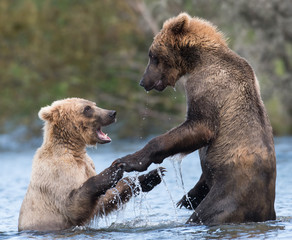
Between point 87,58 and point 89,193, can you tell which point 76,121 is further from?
point 87,58

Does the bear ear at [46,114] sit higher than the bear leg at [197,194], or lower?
higher

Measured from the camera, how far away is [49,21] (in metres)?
29.8

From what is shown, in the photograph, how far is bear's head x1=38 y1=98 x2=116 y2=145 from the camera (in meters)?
6.94

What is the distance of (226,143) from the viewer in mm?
6055

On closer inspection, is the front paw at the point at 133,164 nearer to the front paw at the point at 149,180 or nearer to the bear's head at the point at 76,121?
the front paw at the point at 149,180

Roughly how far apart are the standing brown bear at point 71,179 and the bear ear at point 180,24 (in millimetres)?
1258

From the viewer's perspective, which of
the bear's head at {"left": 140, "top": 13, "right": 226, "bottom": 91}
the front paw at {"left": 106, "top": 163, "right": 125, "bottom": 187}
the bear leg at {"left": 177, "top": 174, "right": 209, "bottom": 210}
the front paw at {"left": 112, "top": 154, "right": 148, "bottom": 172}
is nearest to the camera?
the front paw at {"left": 112, "top": 154, "right": 148, "bottom": 172}

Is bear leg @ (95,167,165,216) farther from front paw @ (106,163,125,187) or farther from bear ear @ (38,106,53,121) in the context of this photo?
bear ear @ (38,106,53,121)

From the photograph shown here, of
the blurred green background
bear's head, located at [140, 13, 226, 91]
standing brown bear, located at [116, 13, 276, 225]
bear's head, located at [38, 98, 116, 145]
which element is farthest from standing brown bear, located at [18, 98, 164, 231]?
the blurred green background

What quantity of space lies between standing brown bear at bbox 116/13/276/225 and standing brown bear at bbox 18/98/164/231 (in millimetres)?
648

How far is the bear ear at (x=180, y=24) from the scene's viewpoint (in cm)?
648

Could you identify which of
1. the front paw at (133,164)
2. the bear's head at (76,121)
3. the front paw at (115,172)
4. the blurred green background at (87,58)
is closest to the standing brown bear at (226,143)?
the front paw at (133,164)

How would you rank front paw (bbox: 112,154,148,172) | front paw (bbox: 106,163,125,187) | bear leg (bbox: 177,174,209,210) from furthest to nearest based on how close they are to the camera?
bear leg (bbox: 177,174,209,210)
front paw (bbox: 106,163,125,187)
front paw (bbox: 112,154,148,172)

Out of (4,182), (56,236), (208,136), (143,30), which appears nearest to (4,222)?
(56,236)
